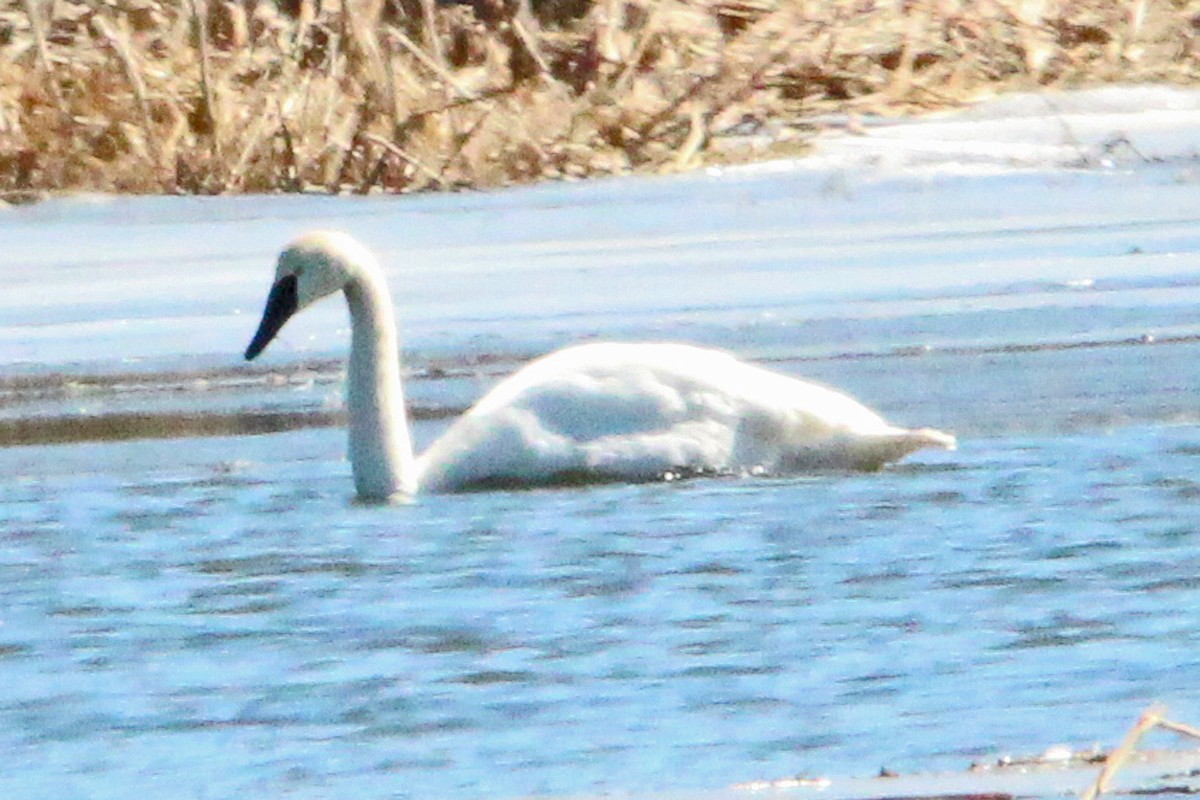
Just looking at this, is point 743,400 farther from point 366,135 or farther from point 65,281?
point 366,135

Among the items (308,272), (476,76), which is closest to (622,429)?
(308,272)

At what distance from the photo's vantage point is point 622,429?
731 cm

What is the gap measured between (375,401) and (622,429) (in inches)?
23.0

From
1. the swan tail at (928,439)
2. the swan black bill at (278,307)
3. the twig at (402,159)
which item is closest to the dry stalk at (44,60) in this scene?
the twig at (402,159)

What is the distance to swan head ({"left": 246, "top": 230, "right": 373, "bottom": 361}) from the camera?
7.86 m

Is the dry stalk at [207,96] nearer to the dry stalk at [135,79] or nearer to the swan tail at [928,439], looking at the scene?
the dry stalk at [135,79]

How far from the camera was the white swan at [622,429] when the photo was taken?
23.8 ft

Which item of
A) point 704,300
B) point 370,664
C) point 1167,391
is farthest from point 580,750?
point 704,300

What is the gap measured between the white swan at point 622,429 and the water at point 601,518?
0.08 m

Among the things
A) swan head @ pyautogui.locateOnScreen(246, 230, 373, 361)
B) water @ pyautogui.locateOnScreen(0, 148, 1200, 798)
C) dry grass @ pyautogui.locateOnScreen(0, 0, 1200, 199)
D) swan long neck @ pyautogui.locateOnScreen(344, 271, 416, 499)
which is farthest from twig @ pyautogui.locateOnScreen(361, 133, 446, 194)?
swan long neck @ pyautogui.locateOnScreen(344, 271, 416, 499)

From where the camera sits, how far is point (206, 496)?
736cm

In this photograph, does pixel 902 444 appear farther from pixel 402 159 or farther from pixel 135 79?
pixel 135 79

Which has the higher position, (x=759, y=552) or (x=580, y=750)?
(x=580, y=750)

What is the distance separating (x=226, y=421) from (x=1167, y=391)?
2413 millimetres
